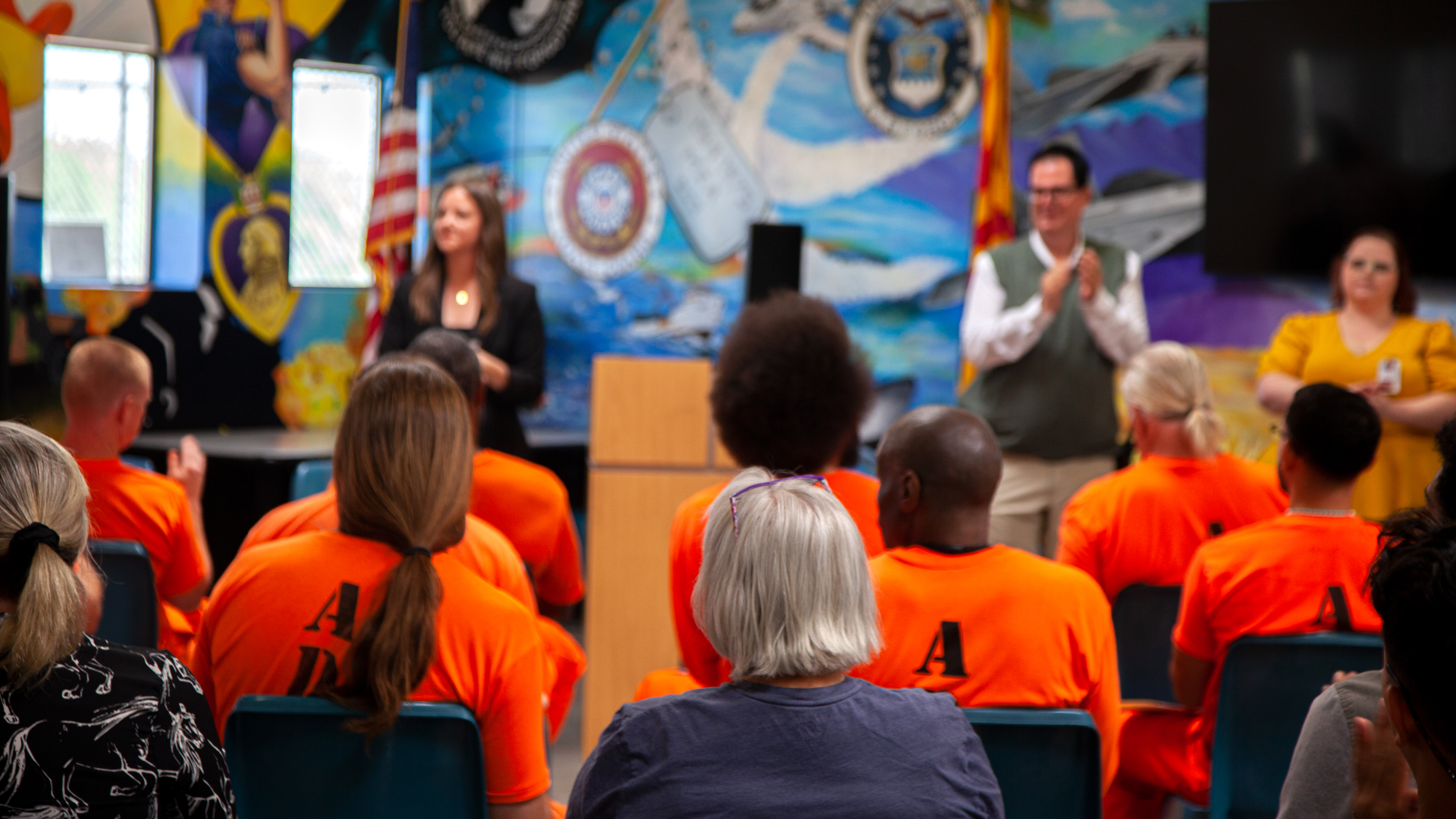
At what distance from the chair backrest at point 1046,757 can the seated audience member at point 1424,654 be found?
2.38 feet

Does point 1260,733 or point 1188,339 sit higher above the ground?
point 1188,339

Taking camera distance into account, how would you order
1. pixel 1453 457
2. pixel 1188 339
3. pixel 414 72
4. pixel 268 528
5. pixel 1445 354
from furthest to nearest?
pixel 414 72 → pixel 1188 339 → pixel 1445 354 → pixel 268 528 → pixel 1453 457

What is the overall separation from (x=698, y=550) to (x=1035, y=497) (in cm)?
210

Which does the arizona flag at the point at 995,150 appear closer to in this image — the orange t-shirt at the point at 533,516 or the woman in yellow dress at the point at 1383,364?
the woman in yellow dress at the point at 1383,364

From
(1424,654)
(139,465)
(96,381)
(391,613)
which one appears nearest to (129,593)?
(96,381)

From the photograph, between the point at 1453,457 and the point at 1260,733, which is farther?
the point at 1260,733

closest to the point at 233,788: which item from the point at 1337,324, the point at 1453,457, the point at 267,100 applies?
the point at 1453,457

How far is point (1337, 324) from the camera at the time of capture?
4.28 metres

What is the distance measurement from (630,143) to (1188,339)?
329 centimetres

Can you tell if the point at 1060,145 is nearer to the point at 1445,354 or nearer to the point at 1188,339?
the point at 1445,354

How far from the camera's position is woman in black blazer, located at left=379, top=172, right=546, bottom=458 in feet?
13.7

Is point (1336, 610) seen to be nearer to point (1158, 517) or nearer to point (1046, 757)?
point (1158, 517)

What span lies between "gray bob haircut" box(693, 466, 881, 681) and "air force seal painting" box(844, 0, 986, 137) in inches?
209

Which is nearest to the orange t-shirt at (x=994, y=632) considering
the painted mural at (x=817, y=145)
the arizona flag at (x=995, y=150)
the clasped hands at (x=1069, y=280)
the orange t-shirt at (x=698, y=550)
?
the orange t-shirt at (x=698, y=550)
